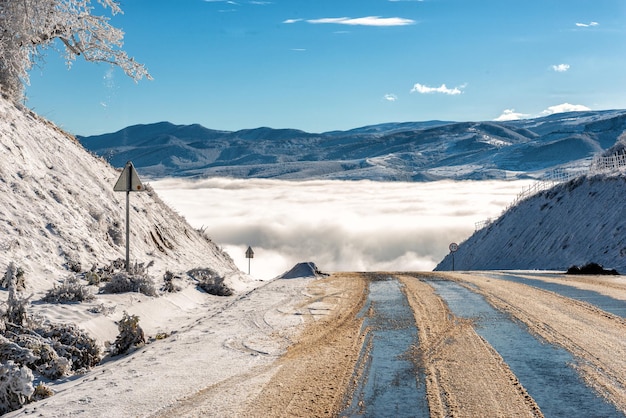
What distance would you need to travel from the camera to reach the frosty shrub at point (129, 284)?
479 inches

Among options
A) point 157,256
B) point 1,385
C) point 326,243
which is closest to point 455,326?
point 1,385

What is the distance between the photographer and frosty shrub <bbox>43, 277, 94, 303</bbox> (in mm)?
10414

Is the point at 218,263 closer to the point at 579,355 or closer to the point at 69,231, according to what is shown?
the point at 69,231

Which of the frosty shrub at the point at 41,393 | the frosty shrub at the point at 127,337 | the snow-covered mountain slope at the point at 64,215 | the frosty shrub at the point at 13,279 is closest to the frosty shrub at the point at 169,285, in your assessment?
the snow-covered mountain slope at the point at 64,215

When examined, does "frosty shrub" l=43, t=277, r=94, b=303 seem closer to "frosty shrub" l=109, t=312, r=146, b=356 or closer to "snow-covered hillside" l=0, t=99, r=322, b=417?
"snow-covered hillside" l=0, t=99, r=322, b=417

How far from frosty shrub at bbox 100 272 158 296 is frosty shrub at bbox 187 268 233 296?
336 centimetres

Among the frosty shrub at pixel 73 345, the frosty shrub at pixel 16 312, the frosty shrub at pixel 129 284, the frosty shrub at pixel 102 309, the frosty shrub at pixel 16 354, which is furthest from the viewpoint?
the frosty shrub at pixel 129 284

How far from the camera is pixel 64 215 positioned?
14.8 metres

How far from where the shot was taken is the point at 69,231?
1420 cm

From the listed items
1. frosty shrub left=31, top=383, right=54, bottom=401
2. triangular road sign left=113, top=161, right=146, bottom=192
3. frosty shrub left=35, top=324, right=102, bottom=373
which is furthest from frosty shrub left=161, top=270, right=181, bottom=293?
frosty shrub left=31, top=383, right=54, bottom=401

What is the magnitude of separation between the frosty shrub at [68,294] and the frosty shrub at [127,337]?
1.62 m

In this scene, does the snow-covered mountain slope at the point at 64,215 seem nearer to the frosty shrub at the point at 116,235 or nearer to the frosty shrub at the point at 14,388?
the frosty shrub at the point at 116,235

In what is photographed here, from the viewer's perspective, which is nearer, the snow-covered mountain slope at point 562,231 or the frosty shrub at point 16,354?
the frosty shrub at point 16,354

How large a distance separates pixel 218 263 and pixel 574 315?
1452 cm
